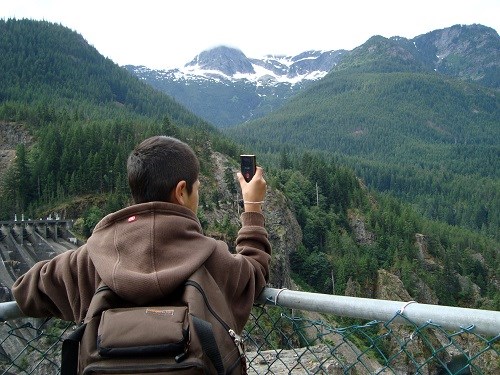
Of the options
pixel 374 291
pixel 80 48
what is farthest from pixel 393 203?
pixel 80 48

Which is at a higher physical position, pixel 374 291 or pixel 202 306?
pixel 202 306

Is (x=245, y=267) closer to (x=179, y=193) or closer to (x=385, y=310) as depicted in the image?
(x=179, y=193)

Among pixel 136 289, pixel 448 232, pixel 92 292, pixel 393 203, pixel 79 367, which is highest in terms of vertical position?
pixel 136 289

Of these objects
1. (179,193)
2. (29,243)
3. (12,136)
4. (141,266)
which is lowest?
(29,243)

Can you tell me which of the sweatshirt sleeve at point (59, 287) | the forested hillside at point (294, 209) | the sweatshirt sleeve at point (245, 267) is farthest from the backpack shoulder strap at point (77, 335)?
the forested hillside at point (294, 209)

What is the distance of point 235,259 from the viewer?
2771 mm

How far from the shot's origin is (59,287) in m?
2.99

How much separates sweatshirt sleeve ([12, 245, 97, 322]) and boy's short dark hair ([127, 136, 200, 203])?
1.59 feet

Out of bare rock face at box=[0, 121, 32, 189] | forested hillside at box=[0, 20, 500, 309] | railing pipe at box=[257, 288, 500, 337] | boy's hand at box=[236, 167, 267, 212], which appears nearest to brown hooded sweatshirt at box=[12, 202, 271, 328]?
railing pipe at box=[257, 288, 500, 337]

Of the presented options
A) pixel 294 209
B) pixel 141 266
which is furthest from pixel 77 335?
pixel 294 209

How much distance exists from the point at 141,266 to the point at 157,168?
0.53 m

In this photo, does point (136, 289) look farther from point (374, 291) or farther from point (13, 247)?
point (374, 291)

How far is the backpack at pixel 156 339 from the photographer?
85.8 inches

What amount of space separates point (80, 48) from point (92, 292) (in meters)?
176
